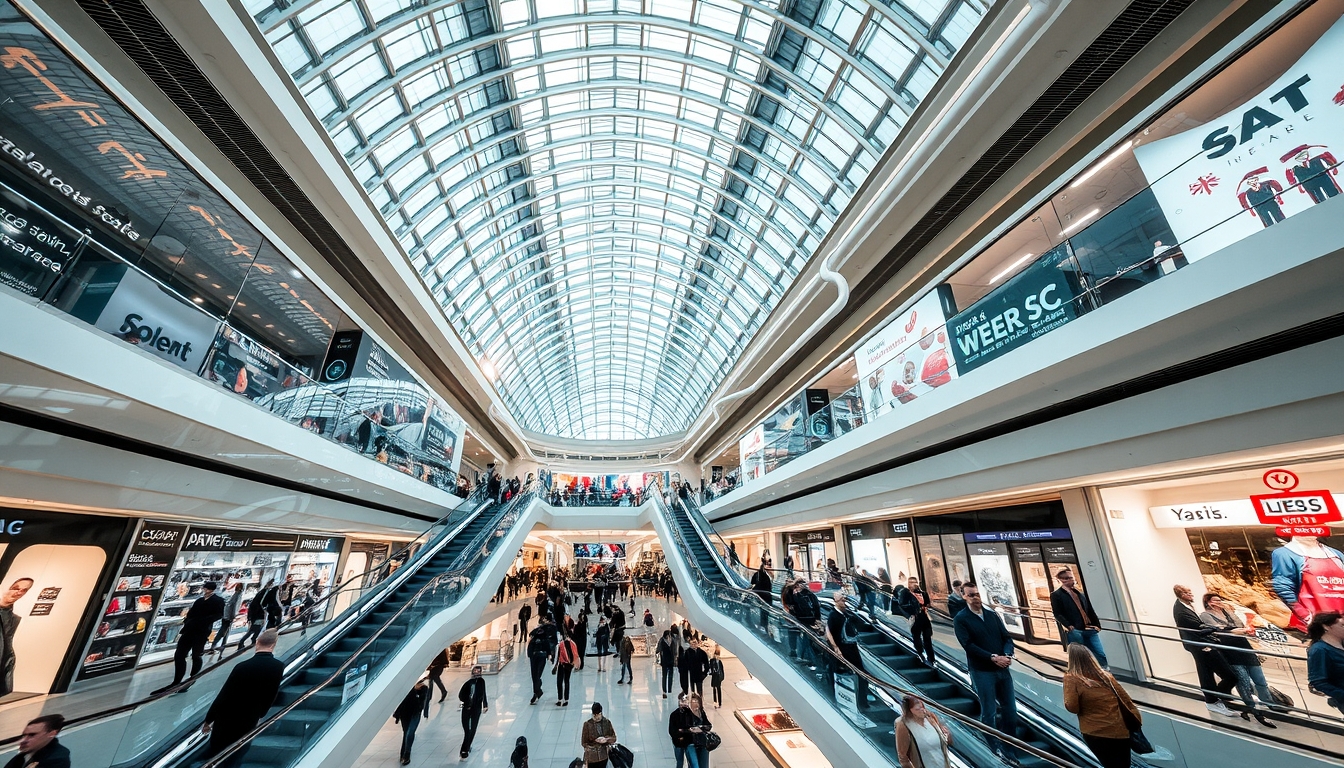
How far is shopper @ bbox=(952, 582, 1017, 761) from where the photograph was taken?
4641 mm

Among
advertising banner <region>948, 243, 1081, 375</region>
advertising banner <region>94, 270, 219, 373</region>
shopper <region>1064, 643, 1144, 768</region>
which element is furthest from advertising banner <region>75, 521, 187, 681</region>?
advertising banner <region>948, 243, 1081, 375</region>

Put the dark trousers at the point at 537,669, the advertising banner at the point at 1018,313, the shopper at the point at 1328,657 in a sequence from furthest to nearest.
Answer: the dark trousers at the point at 537,669 < the advertising banner at the point at 1018,313 < the shopper at the point at 1328,657

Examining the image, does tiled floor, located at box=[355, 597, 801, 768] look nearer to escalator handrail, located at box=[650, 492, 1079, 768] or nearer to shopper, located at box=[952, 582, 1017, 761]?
escalator handrail, located at box=[650, 492, 1079, 768]

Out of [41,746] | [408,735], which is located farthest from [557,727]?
[41,746]

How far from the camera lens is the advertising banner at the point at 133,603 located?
7.92 m

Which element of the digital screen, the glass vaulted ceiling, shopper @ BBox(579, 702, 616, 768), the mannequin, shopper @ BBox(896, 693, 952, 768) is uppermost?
the glass vaulted ceiling

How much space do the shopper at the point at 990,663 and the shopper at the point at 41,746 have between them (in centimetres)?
693

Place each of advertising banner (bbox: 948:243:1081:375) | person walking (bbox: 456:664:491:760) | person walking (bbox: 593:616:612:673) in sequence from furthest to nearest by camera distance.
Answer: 1. person walking (bbox: 593:616:612:673)
2. person walking (bbox: 456:664:491:760)
3. advertising banner (bbox: 948:243:1081:375)

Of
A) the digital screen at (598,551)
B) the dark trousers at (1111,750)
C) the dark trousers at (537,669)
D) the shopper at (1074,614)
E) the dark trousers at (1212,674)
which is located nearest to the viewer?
the dark trousers at (1111,750)

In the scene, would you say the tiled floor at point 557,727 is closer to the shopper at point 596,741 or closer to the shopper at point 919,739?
the shopper at point 596,741

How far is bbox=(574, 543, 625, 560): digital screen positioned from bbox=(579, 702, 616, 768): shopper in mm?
37429

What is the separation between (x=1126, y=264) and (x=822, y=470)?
7.81m

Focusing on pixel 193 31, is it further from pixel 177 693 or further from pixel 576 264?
pixel 576 264

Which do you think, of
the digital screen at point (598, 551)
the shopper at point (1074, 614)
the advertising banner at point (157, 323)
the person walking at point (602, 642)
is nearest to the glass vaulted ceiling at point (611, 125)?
the advertising banner at point (157, 323)
